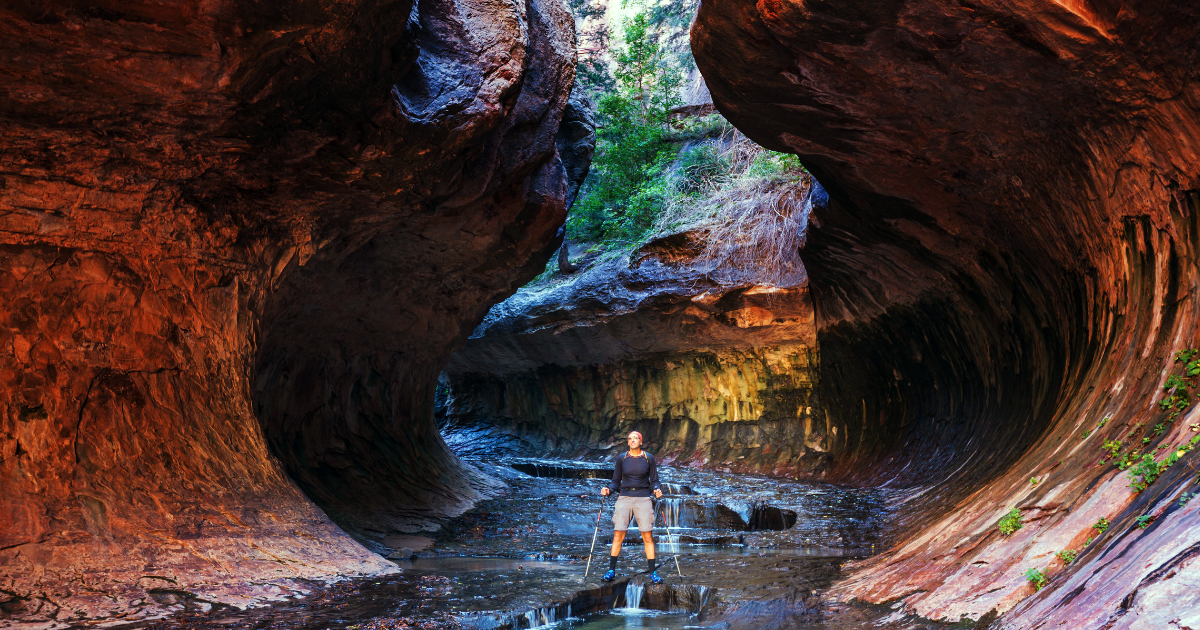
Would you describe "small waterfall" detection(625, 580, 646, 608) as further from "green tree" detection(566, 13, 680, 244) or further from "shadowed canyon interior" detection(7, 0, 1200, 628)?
"green tree" detection(566, 13, 680, 244)

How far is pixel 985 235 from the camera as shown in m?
9.14

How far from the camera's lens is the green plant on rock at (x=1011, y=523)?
16.1ft

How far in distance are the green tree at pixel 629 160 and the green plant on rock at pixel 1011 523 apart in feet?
53.6

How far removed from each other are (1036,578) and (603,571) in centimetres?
433

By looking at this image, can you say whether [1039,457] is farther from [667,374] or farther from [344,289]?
[667,374]

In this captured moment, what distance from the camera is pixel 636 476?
7359 millimetres

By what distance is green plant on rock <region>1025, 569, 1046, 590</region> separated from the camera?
4.00 meters

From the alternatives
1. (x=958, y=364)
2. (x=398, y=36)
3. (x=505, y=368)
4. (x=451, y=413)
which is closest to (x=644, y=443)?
(x=505, y=368)

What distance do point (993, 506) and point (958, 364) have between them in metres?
7.10

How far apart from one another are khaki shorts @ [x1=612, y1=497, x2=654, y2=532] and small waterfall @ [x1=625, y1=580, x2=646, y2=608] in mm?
544

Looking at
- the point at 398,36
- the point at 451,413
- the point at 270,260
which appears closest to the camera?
the point at 398,36

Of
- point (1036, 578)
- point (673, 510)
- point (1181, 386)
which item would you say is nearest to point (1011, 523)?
point (1036, 578)

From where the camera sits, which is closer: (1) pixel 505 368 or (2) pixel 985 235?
(2) pixel 985 235

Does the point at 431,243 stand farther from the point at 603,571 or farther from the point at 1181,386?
the point at 1181,386
